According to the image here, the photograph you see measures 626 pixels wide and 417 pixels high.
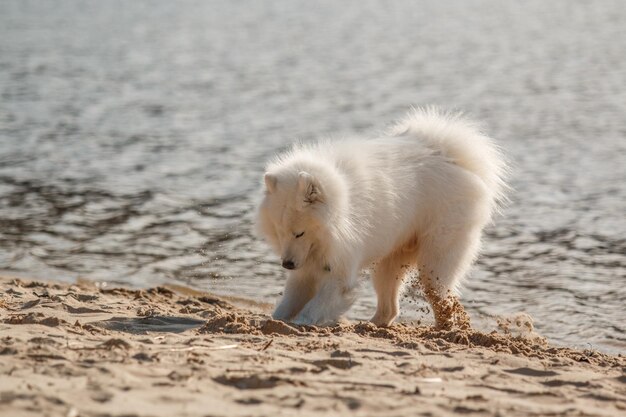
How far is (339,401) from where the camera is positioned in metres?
4.39

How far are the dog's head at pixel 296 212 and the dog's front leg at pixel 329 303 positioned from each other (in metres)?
0.24

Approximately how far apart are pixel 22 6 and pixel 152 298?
101 feet

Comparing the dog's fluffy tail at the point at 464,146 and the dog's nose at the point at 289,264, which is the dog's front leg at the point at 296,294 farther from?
the dog's fluffy tail at the point at 464,146

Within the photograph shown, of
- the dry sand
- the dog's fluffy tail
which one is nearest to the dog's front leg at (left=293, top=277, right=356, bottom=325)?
the dry sand

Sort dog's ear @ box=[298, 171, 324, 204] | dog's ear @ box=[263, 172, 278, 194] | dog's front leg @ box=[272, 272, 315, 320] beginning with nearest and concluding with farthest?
1. dog's ear @ box=[298, 171, 324, 204]
2. dog's ear @ box=[263, 172, 278, 194]
3. dog's front leg @ box=[272, 272, 315, 320]

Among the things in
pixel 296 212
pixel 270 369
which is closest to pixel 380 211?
pixel 296 212

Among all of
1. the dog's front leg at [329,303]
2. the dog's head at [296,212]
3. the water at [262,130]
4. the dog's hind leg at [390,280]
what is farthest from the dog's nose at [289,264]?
the water at [262,130]

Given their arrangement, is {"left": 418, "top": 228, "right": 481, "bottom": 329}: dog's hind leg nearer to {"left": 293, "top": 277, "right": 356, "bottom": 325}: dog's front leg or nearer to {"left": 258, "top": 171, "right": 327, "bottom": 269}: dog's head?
{"left": 293, "top": 277, "right": 356, "bottom": 325}: dog's front leg

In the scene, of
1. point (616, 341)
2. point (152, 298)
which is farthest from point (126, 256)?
point (616, 341)

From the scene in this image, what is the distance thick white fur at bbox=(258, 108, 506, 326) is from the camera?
662cm

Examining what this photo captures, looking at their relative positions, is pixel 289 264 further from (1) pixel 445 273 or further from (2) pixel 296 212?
(1) pixel 445 273

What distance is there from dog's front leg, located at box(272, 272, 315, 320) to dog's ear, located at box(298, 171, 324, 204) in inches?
26.5

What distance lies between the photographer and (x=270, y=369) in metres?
4.86

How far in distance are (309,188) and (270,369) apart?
6.13ft
